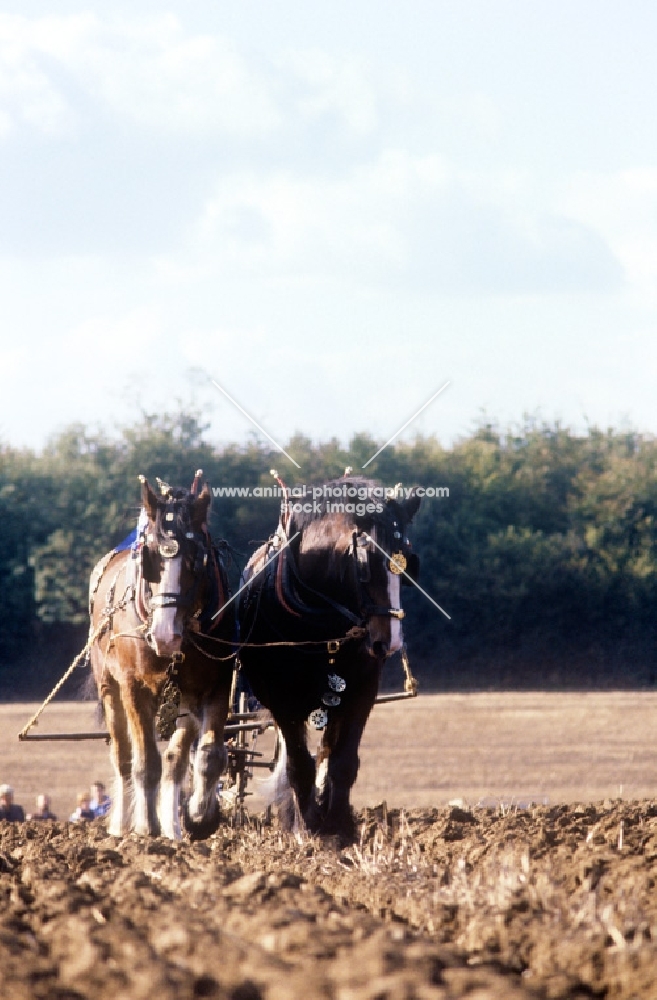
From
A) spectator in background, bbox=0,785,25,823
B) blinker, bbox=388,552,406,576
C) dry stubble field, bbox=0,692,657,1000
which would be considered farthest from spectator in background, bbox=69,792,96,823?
blinker, bbox=388,552,406,576

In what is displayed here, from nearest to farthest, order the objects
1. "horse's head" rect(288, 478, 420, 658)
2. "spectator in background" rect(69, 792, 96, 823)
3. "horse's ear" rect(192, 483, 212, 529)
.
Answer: "horse's head" rect(288, 478, 420, 658) < "horse's ear" rect(192, 483, 212, 529) < "spectator in background" rect(69, 792, 96, 823)

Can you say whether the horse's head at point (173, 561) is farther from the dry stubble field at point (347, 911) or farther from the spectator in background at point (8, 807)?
the spectator in background at point (8, 807)

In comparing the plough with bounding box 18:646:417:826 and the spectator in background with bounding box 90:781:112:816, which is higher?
the plough with bounding box 18:646:417:826

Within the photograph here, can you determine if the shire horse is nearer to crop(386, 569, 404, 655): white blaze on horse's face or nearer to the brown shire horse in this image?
crop(386, 569, 404, 655): white blaze on horse's face

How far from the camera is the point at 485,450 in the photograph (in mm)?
28234

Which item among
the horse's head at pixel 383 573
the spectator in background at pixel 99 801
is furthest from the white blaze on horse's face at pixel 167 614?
the spectator in background at pixel 99 801

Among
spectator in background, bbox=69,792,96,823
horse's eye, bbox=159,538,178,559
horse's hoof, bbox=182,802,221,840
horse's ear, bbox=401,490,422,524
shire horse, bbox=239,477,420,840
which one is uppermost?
horse's ear, bbox=401,490,422,524

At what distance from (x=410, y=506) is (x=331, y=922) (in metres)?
3.79

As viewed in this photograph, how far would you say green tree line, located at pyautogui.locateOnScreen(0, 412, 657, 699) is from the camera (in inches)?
993

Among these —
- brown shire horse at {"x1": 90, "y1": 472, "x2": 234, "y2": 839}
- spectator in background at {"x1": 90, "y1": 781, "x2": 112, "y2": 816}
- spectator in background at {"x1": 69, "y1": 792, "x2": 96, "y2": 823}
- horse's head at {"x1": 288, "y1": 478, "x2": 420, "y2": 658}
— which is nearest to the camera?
horse's head at {"x1": 288, "y1": 478, "x2": 420, "y2": 658}

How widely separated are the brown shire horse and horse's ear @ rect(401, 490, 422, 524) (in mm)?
1079

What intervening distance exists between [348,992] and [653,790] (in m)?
12.2

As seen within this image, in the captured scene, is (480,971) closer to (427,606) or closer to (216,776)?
(216,776)

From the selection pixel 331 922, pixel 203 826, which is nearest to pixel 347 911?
pixel 331 922
